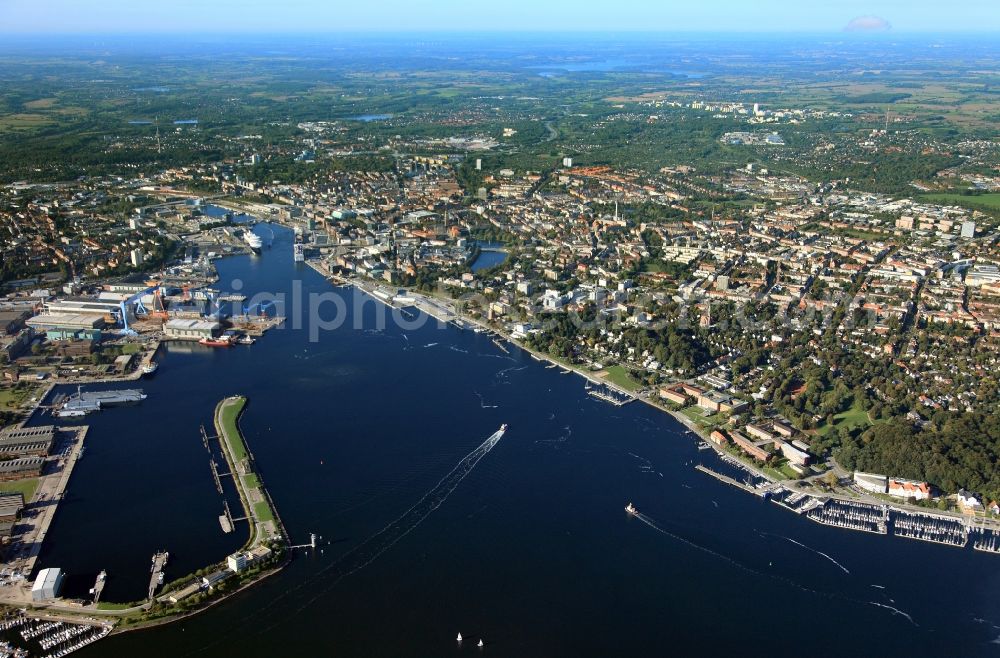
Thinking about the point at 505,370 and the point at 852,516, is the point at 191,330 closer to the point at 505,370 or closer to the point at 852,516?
the point at 505,370

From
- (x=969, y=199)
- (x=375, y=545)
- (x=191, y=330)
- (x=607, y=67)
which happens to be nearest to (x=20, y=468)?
(x=375, y=545)

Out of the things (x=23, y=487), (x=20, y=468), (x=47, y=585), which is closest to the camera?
(x=47, y=585)

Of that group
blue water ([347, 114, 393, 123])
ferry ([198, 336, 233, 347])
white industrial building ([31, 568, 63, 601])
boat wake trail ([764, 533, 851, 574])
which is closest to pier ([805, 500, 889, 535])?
boat wake trail ([764, 533, 851, 574])

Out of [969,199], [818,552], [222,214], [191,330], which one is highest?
[969,199]

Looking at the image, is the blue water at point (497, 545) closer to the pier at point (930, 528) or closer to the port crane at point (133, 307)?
the pier at point (930, 528)

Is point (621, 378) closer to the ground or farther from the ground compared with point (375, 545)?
farther from the ground

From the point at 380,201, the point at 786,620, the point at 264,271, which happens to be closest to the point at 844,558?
the point at 786,620

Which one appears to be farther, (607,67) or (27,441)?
(607,67)
